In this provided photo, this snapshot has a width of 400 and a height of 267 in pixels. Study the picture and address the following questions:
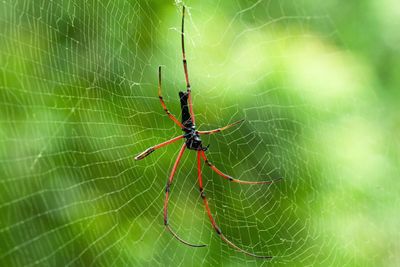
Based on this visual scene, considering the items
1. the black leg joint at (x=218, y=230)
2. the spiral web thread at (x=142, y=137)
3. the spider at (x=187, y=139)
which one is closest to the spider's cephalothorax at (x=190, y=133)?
the spider at (x=187, y=139)

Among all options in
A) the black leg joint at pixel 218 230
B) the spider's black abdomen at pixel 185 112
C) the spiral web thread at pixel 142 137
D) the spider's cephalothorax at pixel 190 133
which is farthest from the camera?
the black leg joint at pixel 218 230

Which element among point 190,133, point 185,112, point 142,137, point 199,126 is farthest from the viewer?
point 199,126

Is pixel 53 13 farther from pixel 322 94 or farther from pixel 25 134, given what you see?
pixel 322 94

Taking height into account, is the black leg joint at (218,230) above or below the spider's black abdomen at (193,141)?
below

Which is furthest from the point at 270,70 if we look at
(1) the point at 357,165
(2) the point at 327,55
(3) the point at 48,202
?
(3) the point at 48,202

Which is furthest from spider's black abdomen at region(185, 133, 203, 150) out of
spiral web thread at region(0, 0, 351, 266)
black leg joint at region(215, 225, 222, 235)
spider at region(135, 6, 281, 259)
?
black leg joint at region(215, 225, 222, 235)

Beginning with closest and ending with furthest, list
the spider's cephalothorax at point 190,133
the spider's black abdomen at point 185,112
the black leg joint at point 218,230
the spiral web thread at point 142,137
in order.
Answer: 1. the spiral web thread at point 142,137
2. the spider's black abdomen at point 185,112
3. the spider's cephalothorax at point 190,133
4. the black leg joint at point 218,230

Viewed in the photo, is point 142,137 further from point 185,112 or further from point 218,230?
point 218,230

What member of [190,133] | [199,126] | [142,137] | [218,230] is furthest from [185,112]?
[218,230]

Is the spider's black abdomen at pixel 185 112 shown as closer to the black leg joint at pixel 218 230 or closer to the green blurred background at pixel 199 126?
the green blurred background at pixel 199 126
